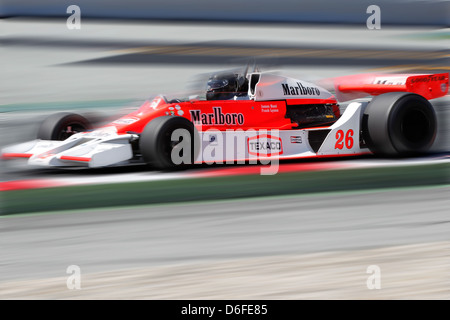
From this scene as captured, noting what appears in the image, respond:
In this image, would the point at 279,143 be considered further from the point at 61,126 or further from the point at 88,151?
the point at 61,126

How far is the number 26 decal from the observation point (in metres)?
5.02

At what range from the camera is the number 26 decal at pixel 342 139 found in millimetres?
5016

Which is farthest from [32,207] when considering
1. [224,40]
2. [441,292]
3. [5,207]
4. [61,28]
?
[61,28]

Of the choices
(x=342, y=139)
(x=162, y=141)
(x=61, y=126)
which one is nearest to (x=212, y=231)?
(x=162, y=141)

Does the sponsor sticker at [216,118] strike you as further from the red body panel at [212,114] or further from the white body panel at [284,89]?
the white body panel at [284,89]

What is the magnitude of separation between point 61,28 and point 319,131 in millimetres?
5306

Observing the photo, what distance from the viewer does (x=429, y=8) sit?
7.20 m

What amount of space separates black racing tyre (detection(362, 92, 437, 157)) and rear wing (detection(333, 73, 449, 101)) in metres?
0.45

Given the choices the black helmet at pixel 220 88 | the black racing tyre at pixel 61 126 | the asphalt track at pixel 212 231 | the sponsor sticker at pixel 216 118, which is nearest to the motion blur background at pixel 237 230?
the asphalt track at pixel 212 231

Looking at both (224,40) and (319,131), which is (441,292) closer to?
(319,131)

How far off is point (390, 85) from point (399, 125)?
0.74m

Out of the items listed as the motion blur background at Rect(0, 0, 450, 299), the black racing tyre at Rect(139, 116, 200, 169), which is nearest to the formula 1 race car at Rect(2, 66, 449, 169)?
the black racing tyre at Rect(139, 116, 200, 169)

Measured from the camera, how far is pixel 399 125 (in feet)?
16.3

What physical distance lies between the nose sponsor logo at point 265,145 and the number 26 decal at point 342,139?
51 cm
